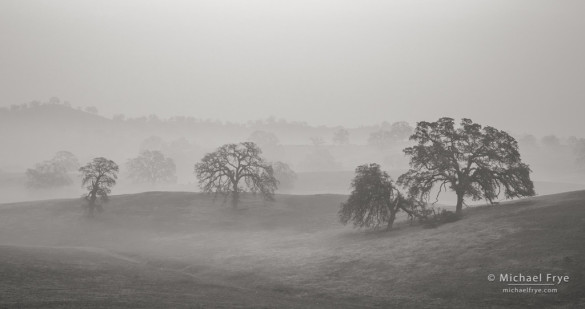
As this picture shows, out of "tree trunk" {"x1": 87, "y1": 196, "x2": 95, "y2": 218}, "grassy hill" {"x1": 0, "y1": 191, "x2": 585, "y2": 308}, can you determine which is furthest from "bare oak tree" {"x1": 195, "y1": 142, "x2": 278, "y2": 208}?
"tree trunk" {"x1": 87, "y1": 196, "x2": 95, "y2": 218}

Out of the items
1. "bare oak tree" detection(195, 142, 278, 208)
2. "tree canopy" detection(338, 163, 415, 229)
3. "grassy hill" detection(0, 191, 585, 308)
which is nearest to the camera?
"grassy hill" detection(0, 191, 585, 308)

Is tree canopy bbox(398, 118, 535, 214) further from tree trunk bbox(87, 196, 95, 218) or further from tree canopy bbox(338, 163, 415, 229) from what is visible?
tree trunk bbox(87, 196, 95, 218)

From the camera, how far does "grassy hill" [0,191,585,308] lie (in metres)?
19.3

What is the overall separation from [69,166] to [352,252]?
138770 millimetres

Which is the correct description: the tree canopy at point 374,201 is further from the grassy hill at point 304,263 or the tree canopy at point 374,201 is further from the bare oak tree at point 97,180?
the bare oak tree at point 97,180

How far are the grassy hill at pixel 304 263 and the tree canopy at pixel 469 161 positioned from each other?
9.24 ft

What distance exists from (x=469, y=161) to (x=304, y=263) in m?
26.1

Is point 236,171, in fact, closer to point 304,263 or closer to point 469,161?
point 304,263

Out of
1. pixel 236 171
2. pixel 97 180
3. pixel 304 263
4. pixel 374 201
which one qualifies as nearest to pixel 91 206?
pixel 97 180

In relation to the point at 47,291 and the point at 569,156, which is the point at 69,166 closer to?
the point at 47,291

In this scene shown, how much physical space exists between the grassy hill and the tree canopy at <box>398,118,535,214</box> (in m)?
2.82

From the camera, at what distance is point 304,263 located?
3262cm

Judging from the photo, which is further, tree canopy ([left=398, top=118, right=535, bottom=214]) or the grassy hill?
tree canopy ([left=398, top=118, right=535, bottom=214])

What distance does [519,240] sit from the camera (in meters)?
26.8
